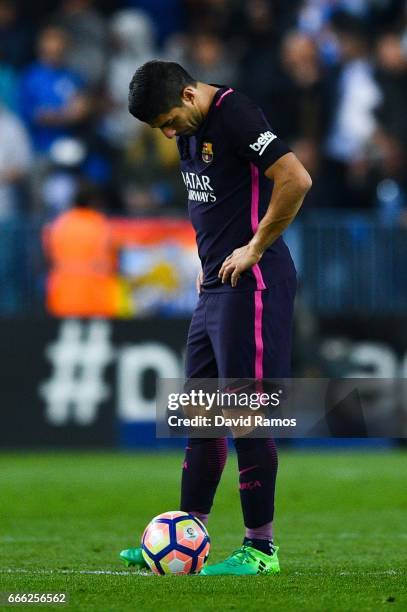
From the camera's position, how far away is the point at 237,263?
605cm

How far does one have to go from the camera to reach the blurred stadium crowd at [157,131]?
14.3 m

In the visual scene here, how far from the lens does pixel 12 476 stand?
11516 mm

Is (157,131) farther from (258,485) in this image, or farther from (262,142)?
(258,485)

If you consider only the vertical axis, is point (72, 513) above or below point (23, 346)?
below

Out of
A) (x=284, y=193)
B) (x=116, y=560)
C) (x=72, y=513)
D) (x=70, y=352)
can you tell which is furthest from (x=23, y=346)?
(x=284, y=193)

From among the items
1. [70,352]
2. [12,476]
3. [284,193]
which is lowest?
[12,476]

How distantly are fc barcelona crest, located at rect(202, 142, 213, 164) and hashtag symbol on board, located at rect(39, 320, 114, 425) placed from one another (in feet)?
24.5

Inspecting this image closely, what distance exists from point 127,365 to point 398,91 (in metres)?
4.23

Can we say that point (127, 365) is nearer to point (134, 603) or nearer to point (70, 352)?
point (70, 352)

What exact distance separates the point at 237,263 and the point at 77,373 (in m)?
7.58

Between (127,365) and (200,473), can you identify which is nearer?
(200,473)

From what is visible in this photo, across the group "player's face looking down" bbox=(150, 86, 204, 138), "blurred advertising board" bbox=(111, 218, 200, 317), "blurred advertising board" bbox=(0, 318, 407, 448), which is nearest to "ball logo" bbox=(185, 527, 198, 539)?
"player's face looking down" bbox=(150, 86, 204, 138)

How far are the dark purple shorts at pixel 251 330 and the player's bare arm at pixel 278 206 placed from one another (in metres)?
0.15

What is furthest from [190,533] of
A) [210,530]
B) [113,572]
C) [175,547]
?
[210,530]
